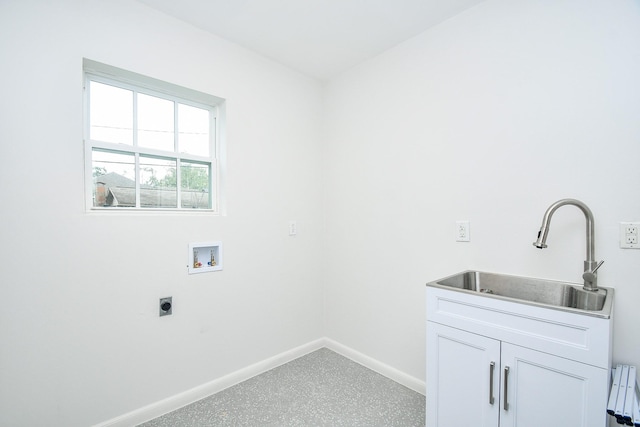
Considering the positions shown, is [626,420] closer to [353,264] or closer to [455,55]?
[353,264]

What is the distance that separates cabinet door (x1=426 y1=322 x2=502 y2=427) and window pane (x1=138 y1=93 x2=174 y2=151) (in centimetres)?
202

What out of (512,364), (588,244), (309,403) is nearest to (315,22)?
(588,244)

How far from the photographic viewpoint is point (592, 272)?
1364 millimetres

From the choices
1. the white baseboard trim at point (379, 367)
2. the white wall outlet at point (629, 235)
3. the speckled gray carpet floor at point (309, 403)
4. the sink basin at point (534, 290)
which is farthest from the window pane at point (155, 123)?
the white wall outlet at point (629, 235)

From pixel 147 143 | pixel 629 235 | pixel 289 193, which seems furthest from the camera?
pixel 289 193

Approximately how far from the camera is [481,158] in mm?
1796

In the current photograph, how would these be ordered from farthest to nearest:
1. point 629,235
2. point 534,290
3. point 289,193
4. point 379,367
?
point 289,193
point 379,367
point 534,290
point 629,235

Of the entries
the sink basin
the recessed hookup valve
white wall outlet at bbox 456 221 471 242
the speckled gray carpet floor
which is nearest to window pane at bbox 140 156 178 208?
the recessed hookup valve

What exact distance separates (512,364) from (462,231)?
32.4 inches

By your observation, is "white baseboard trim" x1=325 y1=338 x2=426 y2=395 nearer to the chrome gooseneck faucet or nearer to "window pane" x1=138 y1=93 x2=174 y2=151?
Result: the chrome gooseneck faucet

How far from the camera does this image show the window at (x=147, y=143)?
174cm

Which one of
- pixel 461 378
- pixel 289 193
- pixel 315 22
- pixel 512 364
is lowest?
pixel 461 378

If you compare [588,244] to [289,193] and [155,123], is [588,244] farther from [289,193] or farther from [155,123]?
[155,123]

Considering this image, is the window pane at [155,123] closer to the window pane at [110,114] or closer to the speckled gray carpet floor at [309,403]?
the window pane at [110,114]
